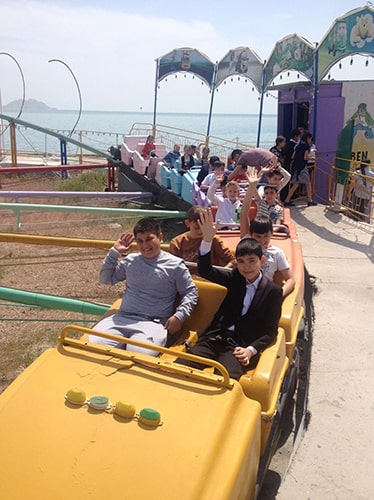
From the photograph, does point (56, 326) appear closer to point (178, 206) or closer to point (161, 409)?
point (161, 409)

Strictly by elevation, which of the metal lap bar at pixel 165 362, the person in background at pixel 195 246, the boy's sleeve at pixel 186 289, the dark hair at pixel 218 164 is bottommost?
the metal lap bar at pixel 165 362

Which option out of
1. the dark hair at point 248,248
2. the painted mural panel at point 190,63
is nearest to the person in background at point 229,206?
the dark hair at point 248,248

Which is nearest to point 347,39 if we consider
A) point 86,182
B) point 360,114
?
point 360,114

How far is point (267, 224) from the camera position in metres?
3.42

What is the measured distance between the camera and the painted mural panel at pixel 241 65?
12.8m

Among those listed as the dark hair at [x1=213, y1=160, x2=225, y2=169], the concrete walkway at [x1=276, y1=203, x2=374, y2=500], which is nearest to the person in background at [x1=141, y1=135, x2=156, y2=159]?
the dark hair at [x1=213, y1=160, x2=225, y2=169]

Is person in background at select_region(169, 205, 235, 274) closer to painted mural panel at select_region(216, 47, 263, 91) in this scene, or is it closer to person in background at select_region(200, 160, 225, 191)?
person in background at select_region(200, 160, 225, 191)

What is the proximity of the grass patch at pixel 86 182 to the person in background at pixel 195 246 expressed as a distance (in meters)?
10.1

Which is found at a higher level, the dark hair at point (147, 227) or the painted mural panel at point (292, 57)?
the painted mural panel at point (292, 57)

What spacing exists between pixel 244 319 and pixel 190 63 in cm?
1372

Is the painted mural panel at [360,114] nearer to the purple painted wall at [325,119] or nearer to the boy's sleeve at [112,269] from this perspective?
the purple painted wall at [325,119]

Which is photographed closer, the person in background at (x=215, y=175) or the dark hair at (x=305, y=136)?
the person in background at (x=215, y=175)

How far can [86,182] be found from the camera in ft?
47.0

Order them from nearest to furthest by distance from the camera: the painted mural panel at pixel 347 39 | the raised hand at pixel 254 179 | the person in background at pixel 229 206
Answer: the raised hand at pixel 254 179
the person in background at pixel 229 206
the painted mural panel at pixel 347 39
